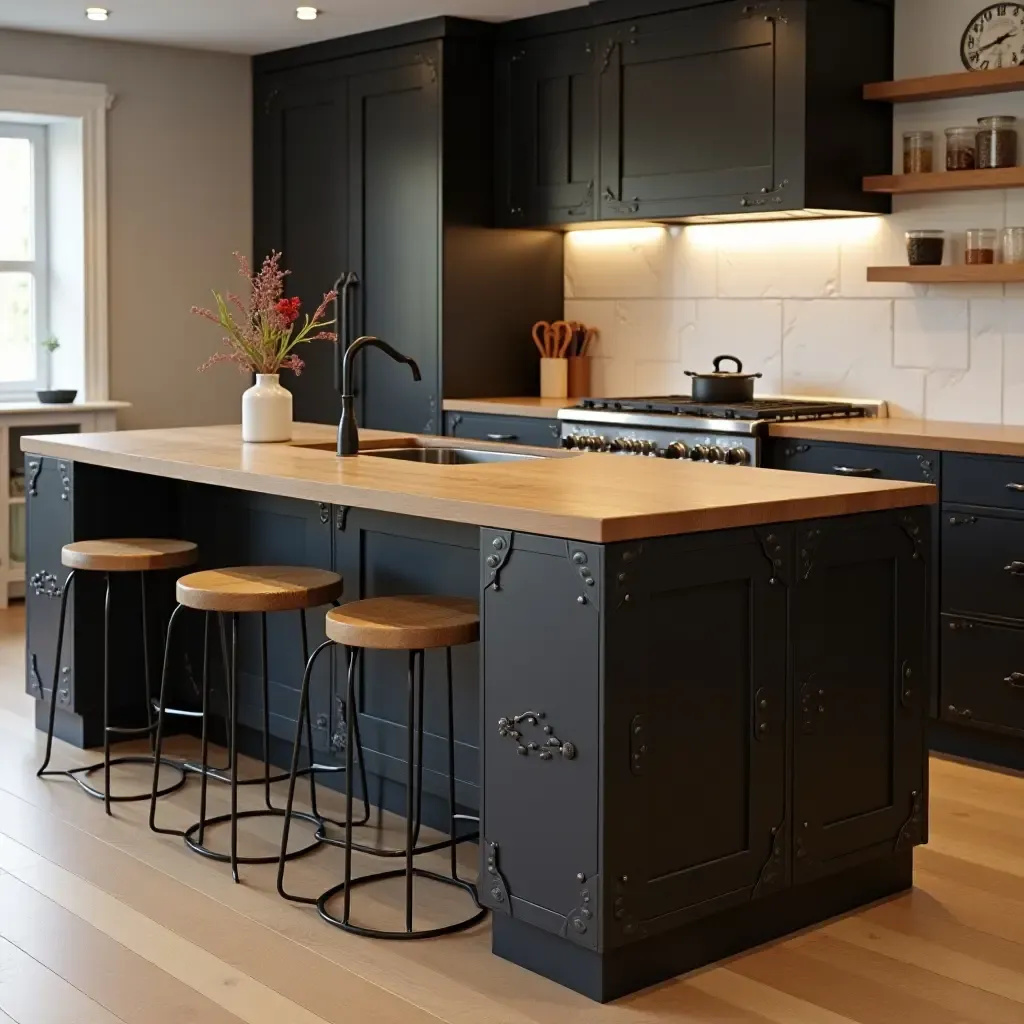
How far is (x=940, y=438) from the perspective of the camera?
15.5 ft

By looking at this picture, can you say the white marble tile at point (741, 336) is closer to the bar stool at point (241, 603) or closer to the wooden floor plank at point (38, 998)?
the bar stool at point (241, 603)

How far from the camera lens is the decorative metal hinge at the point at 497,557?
121 inches

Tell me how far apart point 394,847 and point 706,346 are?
312cm

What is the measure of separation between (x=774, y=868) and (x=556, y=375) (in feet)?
12.7

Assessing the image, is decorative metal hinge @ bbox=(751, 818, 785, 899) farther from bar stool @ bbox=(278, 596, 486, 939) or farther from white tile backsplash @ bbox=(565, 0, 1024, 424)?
white tile backsplash @ bbox=(565, 0, 1024, 424)

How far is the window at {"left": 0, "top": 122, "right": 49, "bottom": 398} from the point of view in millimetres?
7301

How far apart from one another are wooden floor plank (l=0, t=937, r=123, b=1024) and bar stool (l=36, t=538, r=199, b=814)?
1050 millimetres

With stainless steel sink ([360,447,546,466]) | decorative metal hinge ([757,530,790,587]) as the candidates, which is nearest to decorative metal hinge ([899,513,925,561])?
decorative metal hinge ([757,530,790,587])

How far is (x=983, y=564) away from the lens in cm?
465

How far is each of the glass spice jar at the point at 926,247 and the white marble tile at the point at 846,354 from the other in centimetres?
29

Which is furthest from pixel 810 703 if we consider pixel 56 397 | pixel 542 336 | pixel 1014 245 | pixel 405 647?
pixel 56 397

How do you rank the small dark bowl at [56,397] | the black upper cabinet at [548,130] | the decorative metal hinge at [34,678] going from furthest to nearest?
the small dark bowl at [56,397]
the black upper cabinet at [548,130]
the decorative metal hinge at [34,678]

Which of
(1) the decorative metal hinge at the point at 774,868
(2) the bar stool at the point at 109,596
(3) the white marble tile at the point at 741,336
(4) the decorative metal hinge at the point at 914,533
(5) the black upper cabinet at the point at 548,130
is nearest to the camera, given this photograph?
(1) the decorative metal hinge at the point at 774,868

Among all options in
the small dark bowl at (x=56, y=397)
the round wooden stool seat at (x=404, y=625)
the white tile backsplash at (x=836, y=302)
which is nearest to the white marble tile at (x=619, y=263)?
the white tile backsplash at (x=836, y=302)
